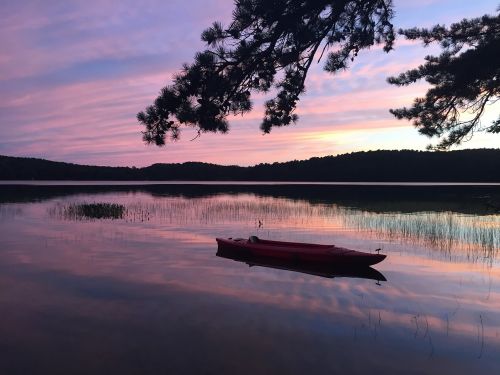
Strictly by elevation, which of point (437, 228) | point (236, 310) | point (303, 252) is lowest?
point (236, 310)

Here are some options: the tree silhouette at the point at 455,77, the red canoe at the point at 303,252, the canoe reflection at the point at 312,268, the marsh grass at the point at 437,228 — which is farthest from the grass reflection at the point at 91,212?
the tree silhouette at the point at 455,77

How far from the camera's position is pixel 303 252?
18.1 m

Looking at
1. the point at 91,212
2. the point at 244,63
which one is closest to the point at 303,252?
the point at 244,63

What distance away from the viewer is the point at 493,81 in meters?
10.2

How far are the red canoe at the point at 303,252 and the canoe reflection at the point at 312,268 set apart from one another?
0.59 ft

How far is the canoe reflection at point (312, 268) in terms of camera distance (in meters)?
16.4

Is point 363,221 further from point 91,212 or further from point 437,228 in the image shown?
point 91,212

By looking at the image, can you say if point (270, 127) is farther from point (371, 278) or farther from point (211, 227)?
point (211, 227)

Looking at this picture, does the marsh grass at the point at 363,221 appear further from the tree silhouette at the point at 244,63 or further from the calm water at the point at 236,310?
the tree silhouette at the point at 244,63

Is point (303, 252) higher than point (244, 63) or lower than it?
lower

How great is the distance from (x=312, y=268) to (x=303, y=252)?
0.93 m

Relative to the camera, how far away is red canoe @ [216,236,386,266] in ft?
56.3

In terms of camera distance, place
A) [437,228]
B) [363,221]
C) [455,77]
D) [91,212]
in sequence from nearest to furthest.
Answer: [455,77] < [437,228] < [363,221] < [91,212]

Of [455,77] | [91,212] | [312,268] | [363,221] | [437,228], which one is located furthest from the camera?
[91,212]
